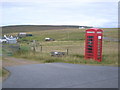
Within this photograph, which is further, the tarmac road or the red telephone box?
the red telephone box

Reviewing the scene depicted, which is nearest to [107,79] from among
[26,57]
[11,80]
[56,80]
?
→ [56,80]

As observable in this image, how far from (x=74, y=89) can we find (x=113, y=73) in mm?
3315

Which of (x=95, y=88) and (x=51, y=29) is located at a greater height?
(x=51, y=29)

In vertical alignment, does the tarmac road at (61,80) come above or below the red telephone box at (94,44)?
below

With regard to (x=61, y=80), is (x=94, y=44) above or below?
above

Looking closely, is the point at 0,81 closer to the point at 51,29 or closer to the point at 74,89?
the point at 74,89

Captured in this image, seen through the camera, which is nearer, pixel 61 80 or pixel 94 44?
pixel 61 80

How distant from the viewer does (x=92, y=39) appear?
1397 cm

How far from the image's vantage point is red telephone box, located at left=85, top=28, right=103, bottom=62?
13.8m

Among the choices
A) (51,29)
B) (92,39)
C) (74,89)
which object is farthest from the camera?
(51,29)

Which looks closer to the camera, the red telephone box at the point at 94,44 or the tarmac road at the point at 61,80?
the tarmac road at the point at 61,80

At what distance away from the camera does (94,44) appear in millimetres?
13820

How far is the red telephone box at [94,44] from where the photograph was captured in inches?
541

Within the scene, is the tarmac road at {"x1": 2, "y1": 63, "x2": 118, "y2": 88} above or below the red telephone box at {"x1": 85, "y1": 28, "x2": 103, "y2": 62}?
below
